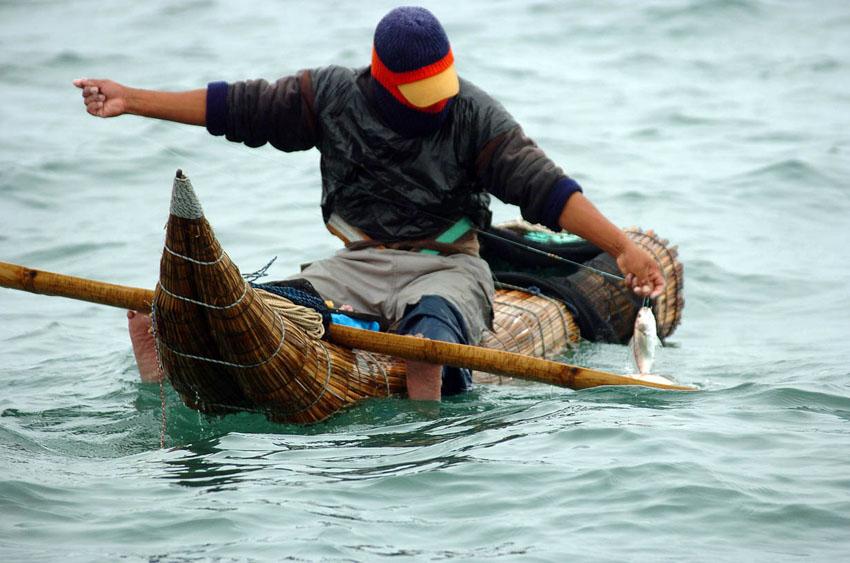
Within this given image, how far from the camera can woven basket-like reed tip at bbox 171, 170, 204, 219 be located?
4441mm

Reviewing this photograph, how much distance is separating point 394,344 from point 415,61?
4.16 feet

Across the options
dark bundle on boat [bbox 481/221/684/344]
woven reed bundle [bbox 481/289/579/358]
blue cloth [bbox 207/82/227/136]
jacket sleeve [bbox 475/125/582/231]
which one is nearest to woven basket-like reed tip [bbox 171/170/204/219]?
blue cloth [bbox 207/82/227/136]

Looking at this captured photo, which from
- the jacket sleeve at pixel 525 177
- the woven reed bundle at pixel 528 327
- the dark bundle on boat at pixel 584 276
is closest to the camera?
the jacket sleeve at pixel 525 177

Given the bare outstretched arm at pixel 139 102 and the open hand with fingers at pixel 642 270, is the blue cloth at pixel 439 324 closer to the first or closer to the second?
the open hand with fingers at pixel 642 270

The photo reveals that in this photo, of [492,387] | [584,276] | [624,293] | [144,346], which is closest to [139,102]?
[144,346]

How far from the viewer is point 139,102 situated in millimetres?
5793

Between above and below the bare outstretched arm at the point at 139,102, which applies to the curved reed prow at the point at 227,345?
below

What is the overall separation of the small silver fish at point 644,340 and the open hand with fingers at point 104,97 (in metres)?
2.50

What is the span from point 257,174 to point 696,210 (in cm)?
403

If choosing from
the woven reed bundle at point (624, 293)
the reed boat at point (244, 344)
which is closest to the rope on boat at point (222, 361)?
the reed boat at point (244, 344)

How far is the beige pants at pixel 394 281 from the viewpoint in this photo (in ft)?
19.2

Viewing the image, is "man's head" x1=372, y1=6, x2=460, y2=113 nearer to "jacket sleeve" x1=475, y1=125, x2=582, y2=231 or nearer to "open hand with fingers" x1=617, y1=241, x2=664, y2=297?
"jacket sleeve" x1=475, y1=125, x2=582, y2=231

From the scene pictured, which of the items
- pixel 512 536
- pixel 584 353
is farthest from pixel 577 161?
pixel 512 536

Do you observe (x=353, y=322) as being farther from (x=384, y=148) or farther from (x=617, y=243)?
(x=617, y=243)
